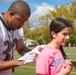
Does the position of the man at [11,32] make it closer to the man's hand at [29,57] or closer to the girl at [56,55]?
the man's hand at [29,57]

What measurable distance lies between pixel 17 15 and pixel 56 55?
2.10 ft

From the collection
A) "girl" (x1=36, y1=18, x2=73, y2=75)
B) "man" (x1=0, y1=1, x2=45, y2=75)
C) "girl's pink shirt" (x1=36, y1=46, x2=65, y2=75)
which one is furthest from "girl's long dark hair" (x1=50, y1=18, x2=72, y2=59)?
"man" (x1=0, y1=1, x2=45, y2=75)

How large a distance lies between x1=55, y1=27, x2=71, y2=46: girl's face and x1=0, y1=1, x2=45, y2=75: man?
0.37 m

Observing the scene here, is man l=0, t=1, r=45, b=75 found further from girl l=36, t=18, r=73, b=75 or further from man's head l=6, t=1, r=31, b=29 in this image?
girl l=36, t=18, r=73, b=75

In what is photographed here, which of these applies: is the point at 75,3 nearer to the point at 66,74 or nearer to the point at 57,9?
the point at 57,9

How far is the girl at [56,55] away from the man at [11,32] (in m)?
0.17

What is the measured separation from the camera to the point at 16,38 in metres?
4.04

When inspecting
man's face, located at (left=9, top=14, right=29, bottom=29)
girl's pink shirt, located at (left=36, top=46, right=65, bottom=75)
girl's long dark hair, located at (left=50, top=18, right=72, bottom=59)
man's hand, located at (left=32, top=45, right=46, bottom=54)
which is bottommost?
girl's pink shirt, located at (left=36, top=46, right=65, bottom=75)

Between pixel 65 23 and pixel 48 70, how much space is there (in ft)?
1.99

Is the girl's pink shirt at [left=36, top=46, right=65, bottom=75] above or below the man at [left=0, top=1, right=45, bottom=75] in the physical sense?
below

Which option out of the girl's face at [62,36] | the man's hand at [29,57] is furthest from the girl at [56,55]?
the man's hand at [29,57]

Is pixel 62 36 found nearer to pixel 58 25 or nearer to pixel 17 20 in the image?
pixel 58 25

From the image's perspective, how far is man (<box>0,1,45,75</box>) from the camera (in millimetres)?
3312

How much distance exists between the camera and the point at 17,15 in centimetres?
353
